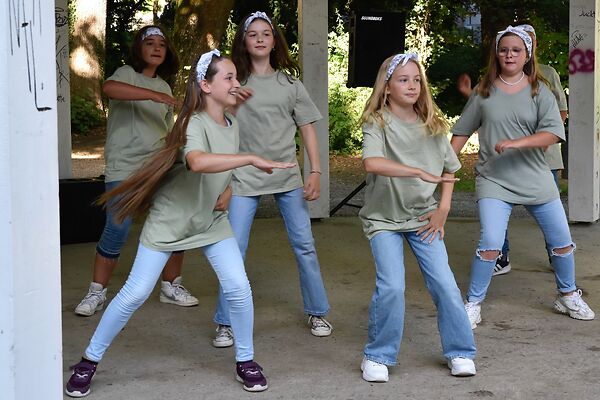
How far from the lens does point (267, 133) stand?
554 cm

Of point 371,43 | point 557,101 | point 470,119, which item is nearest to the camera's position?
point 470,119

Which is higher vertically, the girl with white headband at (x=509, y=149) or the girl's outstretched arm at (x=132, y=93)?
the girl's outstretched arm at (x=132, y=93)

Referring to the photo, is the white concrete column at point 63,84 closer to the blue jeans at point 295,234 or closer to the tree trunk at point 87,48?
the blue jeans at point 295,234

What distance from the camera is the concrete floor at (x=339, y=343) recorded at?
4840mm

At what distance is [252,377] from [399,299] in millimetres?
774

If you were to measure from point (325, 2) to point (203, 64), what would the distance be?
16.9 ft

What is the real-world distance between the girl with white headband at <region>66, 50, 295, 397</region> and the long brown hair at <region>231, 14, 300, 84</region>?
738 mm

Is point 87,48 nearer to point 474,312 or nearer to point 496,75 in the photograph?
point 496,75

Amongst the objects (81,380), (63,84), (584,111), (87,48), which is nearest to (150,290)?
(81,380)

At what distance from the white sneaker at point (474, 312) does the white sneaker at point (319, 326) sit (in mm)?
798

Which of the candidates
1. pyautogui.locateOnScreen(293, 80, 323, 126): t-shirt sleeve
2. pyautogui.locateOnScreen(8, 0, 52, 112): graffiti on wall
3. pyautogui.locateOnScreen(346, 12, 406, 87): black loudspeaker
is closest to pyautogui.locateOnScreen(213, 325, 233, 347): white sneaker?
pyautogui.locateOnScreen(293, 80, 323, 126): t-shirt sleeve

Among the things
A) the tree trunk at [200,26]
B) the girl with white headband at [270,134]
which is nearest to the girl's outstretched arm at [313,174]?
the girl with white headband at [270,134]

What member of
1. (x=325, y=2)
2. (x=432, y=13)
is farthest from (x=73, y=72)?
(x=325, y=2)

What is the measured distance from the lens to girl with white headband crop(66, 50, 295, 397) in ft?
15.5
